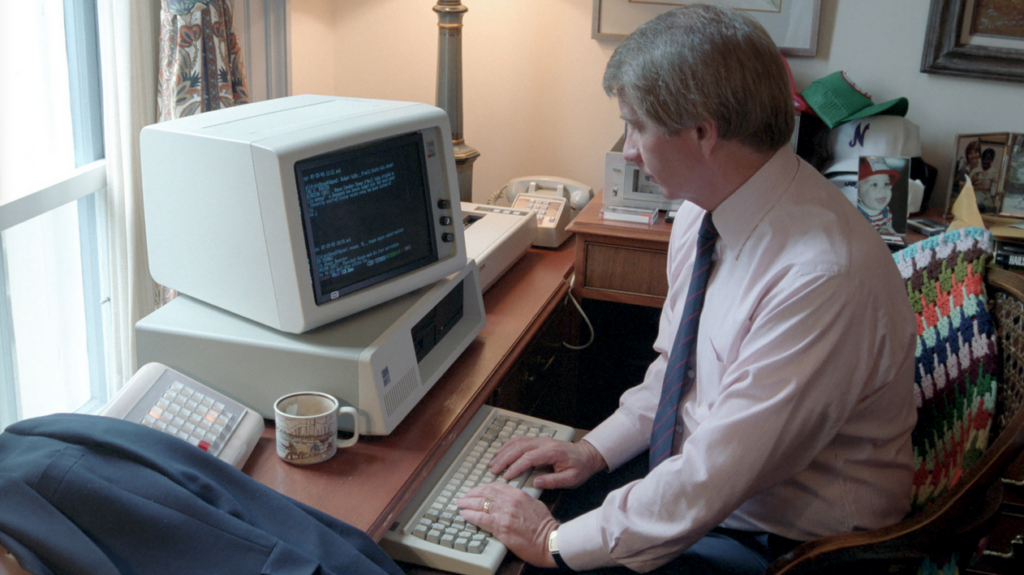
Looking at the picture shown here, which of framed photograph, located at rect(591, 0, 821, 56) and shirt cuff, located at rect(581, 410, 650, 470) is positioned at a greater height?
framed photograph, located at rect(591, 0, 821, 56)

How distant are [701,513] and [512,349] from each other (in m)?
0.52

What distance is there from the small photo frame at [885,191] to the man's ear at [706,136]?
970 mm

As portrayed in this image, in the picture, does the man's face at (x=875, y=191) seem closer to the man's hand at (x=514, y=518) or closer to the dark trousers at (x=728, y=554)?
the dark trousers at (x=728, y=554)

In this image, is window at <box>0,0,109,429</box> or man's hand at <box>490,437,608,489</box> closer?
man's hand at <box>490,437,608,489</box>

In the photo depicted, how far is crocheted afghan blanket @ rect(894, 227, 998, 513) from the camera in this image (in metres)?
1.13

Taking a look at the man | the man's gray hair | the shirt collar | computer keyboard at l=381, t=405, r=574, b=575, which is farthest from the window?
the shirt collar

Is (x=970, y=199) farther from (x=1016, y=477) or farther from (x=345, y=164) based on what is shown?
(x=345, y=164)

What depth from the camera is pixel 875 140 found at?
2.01m

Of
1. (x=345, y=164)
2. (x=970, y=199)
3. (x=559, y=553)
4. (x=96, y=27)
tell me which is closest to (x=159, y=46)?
(x=96, y=27)

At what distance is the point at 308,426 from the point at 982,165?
1.77 meters

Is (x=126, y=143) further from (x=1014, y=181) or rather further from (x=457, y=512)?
(x=1014, y=181)

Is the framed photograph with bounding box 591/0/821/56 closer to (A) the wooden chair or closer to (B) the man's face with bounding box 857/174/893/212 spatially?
(B) the man's face with bounding box 857/174/893/212

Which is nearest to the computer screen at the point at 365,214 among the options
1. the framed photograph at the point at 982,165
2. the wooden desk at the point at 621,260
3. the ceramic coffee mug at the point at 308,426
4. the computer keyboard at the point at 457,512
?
the ceramic coffee mug at the point at 308,426

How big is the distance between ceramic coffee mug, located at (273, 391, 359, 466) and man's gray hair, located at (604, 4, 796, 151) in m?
0.60
